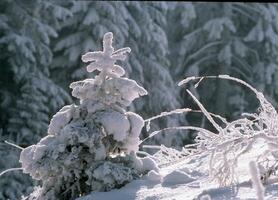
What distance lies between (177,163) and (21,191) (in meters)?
9.85

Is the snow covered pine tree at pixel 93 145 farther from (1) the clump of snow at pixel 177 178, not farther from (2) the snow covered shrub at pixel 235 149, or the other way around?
(2) the snow covered shrub at pixel 235 149

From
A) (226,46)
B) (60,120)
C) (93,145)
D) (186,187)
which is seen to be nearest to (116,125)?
(93,145)

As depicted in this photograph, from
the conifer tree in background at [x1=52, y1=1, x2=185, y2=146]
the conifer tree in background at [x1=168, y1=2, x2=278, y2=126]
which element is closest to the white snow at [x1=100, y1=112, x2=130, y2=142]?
the conifer tree in background at [x1=52, y1=1, x2=185, y2=146]

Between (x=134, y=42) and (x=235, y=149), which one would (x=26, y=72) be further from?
(x=235, y=149)

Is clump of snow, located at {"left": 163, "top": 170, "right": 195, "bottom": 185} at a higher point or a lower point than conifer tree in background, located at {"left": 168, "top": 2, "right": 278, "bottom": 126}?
lower

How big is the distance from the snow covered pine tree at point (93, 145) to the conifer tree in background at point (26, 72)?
1084 cm

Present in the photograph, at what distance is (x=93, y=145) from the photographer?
3.50m

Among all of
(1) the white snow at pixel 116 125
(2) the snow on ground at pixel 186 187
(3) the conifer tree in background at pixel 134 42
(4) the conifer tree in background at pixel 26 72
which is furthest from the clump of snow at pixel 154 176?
(3) the conifer tree in background at pixel 134 42

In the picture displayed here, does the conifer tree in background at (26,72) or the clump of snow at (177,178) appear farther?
the conifer tree in background at (26,72)

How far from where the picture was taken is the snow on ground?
2.83 metres

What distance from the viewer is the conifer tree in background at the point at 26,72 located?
48.8 ft

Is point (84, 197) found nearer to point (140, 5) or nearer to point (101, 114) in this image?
point (101, 114)

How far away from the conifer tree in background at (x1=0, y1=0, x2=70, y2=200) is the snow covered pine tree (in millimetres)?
10836

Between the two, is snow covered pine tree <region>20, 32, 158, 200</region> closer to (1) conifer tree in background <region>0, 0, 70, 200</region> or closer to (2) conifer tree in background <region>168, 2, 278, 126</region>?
(1) conifer tree in background <region>0, 0, 70, 200</region>
